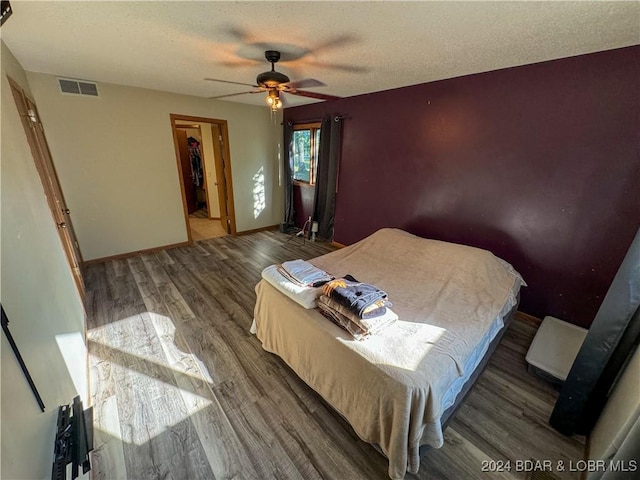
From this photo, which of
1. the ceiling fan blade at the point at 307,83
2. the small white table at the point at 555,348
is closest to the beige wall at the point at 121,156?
the ceiling fan blade at the point at 307,83

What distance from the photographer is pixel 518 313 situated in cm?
259

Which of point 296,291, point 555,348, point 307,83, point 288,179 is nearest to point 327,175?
point 288,179

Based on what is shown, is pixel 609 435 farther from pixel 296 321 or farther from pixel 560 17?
pixel 560 17

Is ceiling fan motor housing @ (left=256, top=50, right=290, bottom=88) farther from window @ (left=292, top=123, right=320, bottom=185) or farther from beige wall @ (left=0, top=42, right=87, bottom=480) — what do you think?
window @ (left=292, top=123, right=320, bottom=185)

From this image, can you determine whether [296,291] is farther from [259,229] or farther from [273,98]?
[259,229]

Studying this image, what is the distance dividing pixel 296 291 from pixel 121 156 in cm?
336

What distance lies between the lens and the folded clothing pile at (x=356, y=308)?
147 centimetres

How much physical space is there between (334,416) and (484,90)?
3104mm

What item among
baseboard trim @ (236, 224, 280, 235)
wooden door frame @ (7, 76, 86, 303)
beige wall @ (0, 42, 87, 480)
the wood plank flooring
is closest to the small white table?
the wood plank flooring

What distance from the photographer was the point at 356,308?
58.2 inches

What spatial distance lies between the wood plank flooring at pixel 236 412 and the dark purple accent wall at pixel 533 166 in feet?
2.48

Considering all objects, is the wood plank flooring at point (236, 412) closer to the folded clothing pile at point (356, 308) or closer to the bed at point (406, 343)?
the bed at point (406, 343)

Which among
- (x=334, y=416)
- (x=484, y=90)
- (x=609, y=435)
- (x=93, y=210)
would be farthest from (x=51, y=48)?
(x=609, y=435)

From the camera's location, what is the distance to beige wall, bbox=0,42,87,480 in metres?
0.78
